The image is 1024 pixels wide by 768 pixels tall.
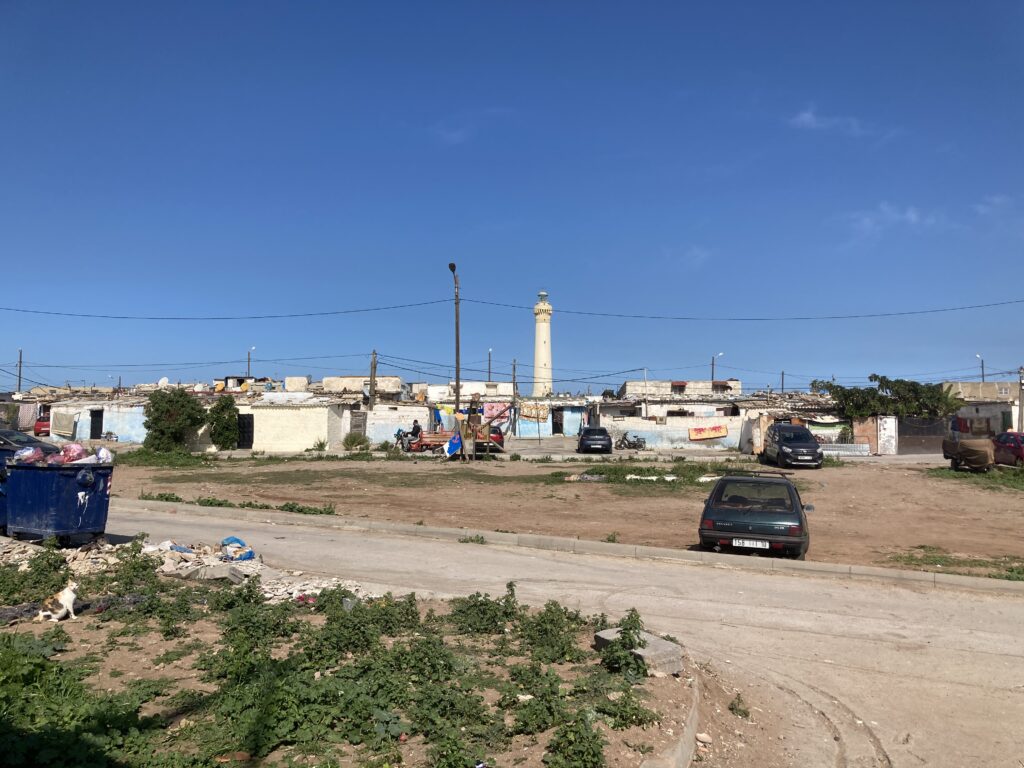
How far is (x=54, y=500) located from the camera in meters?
10.6

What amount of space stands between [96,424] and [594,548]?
1837 inches

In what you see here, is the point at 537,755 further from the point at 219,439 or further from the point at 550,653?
the point at 219,439

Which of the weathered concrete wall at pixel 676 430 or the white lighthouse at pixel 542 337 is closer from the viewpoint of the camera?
the weathered concrete wall at pixel 676 430

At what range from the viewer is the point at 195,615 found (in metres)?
7.34

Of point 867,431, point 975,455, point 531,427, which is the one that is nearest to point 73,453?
point 975,455

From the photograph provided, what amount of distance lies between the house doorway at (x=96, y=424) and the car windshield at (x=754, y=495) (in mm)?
47816

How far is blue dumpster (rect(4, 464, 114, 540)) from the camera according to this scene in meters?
10.6

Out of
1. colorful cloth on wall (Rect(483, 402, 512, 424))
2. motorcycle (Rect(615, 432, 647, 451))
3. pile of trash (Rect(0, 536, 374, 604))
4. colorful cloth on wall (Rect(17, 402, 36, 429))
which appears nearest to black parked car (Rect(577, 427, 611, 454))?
motorcycle (Rect(615, 432, 647, 451))

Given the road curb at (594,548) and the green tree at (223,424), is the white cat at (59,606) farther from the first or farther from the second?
the green tree at (223,424)

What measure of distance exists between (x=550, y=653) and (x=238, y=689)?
245 cm

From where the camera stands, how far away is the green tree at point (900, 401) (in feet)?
146

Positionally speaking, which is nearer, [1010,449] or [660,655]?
[660,655]

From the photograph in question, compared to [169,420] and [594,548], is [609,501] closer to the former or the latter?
[594,548]

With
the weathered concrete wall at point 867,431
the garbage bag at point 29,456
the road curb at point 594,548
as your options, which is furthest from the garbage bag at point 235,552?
the weathered concrete wall at point 867,431
